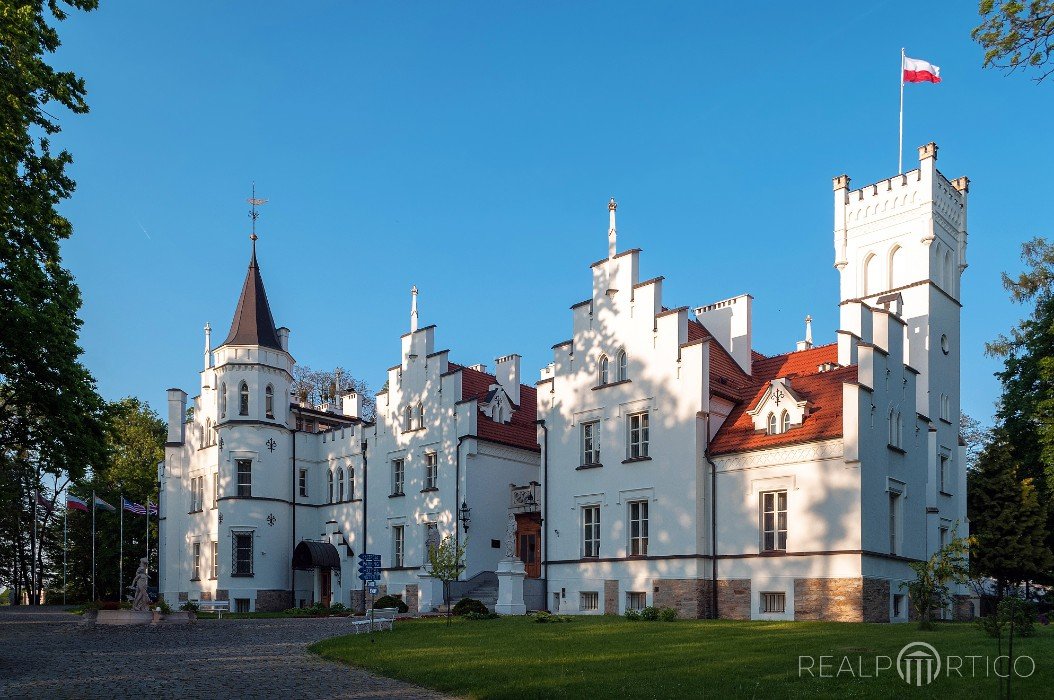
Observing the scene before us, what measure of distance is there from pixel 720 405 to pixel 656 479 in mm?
3246

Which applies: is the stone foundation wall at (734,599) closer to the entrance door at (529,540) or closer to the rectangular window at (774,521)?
the rectangular window at (774,521)

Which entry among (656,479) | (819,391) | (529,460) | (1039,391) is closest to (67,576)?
(529,460)

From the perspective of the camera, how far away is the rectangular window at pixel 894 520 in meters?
29.8

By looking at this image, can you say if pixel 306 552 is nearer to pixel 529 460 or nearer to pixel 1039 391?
pixel 529 460

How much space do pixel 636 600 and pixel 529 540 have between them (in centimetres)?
707

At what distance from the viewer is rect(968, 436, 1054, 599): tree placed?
35812mm

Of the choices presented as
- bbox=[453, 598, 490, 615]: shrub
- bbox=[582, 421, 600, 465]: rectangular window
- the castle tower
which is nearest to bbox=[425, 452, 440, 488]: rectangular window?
bbox=[582, 421, 600, 465]: rectangular window

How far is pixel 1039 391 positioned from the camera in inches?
1577

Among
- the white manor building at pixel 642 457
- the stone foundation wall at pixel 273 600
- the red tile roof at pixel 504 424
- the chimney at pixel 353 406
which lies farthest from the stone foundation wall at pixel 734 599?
the chimney at pixel 353 406

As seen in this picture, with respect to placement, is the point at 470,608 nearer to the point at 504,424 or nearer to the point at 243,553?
the point at 504,424

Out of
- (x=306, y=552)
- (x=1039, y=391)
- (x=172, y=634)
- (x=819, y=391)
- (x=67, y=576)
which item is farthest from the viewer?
(x=67, y=576)

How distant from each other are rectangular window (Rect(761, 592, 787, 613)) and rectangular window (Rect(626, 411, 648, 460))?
20.2 ft

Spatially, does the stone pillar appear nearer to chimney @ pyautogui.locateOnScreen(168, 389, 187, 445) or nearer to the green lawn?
the green lawn

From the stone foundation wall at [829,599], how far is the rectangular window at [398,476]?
19688 mm
